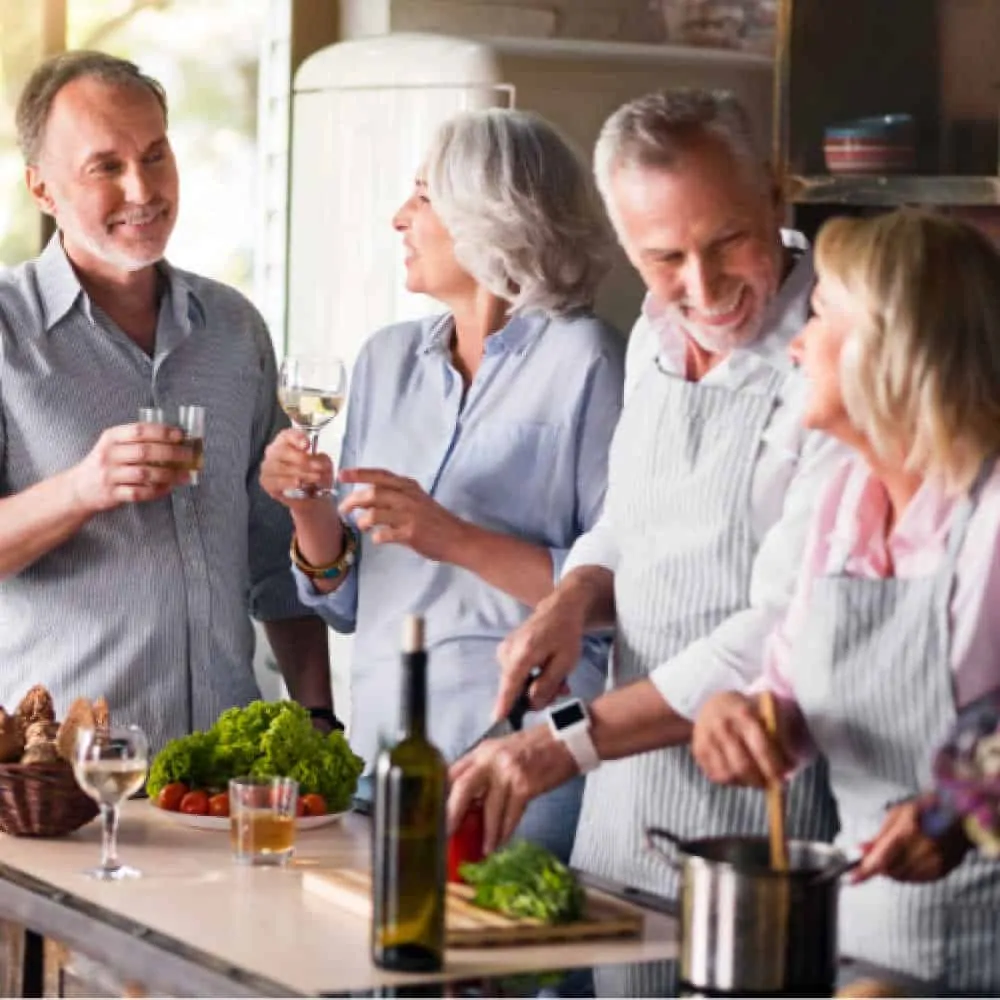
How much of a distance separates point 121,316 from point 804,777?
5.32 feet

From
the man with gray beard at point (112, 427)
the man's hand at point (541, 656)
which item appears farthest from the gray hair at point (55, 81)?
the man's hand at point (541, 656)

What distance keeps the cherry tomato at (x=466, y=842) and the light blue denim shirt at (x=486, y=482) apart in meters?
0.77

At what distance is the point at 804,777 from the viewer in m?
2.66

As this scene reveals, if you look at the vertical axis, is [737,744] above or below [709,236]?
below

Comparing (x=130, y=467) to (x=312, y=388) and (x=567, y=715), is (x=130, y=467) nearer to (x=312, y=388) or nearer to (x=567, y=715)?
(x=312, y=388)

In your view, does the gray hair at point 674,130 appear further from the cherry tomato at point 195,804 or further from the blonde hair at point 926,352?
the cherry tomato at point 195,804

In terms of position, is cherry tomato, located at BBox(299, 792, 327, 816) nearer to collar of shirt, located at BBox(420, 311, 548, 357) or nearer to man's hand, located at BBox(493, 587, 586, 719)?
man's hand, located at BBox(493, 587, 586, 719)

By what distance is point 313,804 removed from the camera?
295 cm

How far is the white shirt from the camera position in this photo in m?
2.60

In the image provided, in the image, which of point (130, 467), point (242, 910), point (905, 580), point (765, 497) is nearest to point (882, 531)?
point (905, 580)

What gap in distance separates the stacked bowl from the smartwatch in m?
2.41

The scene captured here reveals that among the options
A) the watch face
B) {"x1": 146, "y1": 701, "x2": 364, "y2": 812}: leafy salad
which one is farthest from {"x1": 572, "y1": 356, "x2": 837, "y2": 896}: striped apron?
{"x1": 146, "y1": 701, "x2": 364, "y2": 812}: leafy salad

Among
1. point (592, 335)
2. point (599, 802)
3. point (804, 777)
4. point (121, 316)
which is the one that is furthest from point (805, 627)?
point (121, 316)

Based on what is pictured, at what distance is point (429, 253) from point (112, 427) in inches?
23.3
